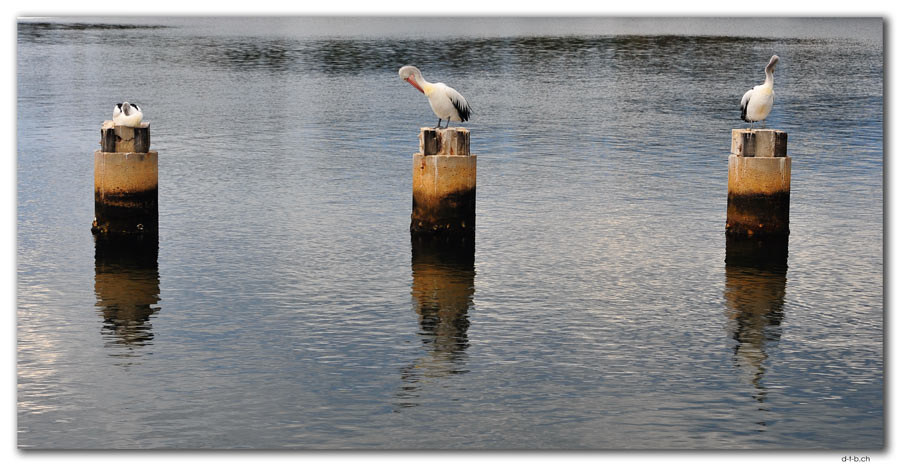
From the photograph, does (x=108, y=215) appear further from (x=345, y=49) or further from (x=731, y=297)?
(x=345, y=49)

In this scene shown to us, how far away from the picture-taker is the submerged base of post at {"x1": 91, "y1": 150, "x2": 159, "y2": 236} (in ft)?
82.4

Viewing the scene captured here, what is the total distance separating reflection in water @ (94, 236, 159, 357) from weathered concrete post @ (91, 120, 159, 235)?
0.92ft

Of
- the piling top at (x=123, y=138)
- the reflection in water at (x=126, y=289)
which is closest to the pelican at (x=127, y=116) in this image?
the piling top at (x=123, y=138)

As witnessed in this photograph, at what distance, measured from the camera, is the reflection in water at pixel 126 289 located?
19859 mm

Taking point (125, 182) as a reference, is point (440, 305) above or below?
below

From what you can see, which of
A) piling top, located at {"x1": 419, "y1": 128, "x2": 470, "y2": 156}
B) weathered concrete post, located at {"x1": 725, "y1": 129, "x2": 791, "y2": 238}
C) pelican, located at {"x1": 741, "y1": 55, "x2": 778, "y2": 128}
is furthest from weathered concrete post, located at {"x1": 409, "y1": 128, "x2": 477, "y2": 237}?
pelican, located at {"x1": 741, "y1": 55, "x2": 778, "y2": 128}

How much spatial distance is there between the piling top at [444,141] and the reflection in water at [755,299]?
16.3 feet

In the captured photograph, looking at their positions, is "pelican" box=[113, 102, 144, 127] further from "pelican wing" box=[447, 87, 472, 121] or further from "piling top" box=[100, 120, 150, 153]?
"pelican wing" box=[447, 87, 472, 121]

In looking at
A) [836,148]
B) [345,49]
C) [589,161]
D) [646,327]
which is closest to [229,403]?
[646,327]

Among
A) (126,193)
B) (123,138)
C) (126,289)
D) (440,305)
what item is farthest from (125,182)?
(440,305)

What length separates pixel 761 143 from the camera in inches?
988

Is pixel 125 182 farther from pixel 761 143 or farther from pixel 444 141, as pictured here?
pixel 761 143

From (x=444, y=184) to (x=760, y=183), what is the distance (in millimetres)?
5450

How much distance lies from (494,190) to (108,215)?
964 cm
